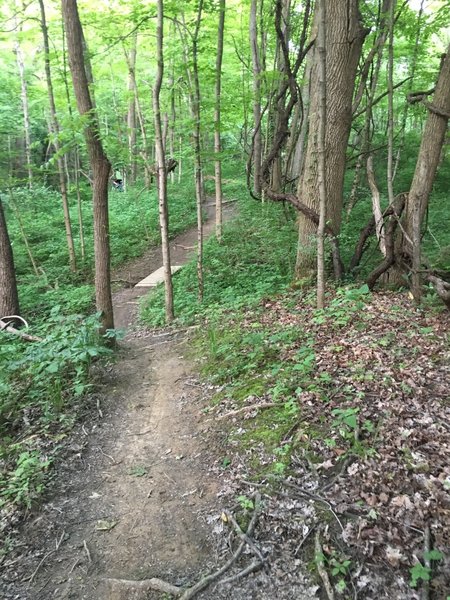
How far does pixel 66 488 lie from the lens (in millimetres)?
3840

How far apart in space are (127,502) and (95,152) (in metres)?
A: 5.43

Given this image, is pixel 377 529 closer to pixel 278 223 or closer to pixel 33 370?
pixel 33 370

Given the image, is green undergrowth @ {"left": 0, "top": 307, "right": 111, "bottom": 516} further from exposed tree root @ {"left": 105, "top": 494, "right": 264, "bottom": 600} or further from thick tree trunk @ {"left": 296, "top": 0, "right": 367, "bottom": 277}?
thick tree trunk @ {"left": 296, "top": 0, "right": 367, "bottom": 277}

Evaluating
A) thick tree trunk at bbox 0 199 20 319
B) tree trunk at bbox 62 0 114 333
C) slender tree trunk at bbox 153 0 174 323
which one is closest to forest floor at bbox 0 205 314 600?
tree trunk at bbox 62 0 114 333

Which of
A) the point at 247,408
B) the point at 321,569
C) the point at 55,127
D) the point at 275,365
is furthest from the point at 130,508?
the point at 55,127

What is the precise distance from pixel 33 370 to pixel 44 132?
89.4ft

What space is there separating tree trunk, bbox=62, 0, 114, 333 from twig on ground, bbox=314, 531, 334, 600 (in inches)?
195

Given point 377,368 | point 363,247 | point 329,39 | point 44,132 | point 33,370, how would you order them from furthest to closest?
point 44,132 < point 363,247 < point 329,39 < point 33,370 < point 377,368

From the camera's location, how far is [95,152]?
6.70 metres

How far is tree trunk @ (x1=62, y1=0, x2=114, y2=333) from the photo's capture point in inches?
254

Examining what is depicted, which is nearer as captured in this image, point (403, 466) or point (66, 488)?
point (403, 466)

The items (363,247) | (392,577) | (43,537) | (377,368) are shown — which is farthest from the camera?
(363,247)

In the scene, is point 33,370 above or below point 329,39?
below

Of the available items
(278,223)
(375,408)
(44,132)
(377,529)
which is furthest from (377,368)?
(44,132)
